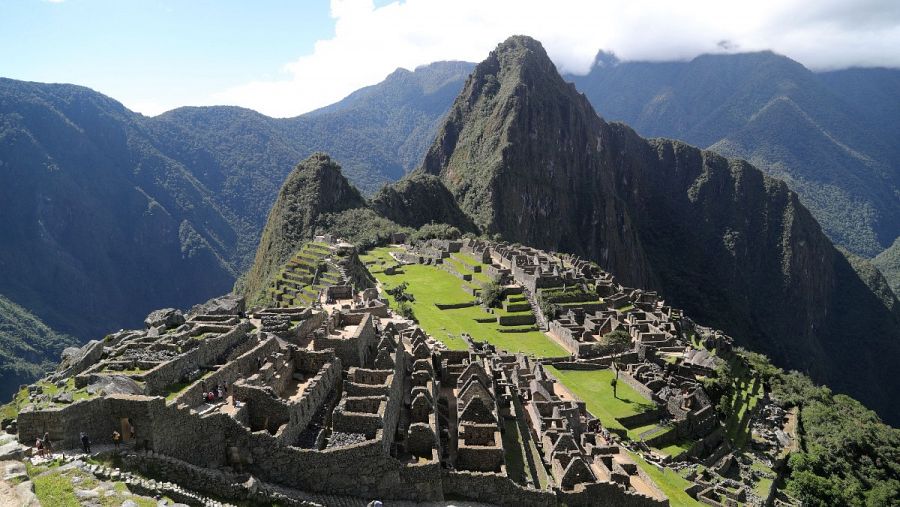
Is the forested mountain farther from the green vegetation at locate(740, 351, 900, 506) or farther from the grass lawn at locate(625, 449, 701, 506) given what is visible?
the green vegetation at locate(740, 351, 900, 506)

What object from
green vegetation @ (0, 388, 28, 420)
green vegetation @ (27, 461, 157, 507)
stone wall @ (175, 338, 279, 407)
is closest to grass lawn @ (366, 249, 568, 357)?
stone wall @ (175, 338, 279, 407)

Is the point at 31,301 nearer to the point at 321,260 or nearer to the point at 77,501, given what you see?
the point at 321,260

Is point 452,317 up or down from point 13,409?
down

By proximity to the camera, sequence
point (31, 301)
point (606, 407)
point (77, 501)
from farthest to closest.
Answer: point (31, 301) → point (606, 407) → point (77, 501)

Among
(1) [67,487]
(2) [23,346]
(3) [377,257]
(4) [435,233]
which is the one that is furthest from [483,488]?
(4) [435,233]

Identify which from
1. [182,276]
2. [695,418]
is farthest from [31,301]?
[695,418]

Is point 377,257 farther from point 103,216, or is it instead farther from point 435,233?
point 103,216

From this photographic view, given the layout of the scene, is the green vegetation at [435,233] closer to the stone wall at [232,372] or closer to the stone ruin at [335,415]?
the stone ruin at [335,415]
